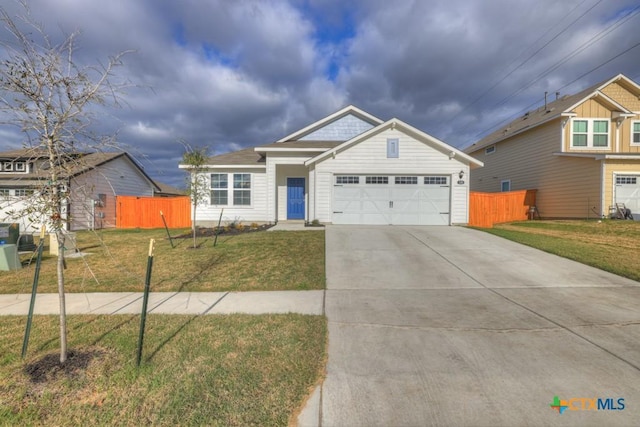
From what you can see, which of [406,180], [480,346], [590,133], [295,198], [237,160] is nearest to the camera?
[480,346]

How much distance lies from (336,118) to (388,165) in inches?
223

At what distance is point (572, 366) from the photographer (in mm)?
3189

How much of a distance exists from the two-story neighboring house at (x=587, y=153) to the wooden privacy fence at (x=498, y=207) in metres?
0.87

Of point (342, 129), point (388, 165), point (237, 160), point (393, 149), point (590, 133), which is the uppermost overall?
point (342, 129)

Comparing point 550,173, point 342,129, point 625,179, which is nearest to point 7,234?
point 342,129

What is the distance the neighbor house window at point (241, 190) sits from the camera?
16297 millimetres

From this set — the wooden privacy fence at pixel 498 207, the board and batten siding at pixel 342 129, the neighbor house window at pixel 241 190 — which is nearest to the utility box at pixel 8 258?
the neighbor house window at pixel 241 190

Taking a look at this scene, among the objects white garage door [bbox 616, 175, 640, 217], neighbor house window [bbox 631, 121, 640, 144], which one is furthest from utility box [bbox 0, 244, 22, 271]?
neighbor house window [bbox 631, 121, 640, 144]

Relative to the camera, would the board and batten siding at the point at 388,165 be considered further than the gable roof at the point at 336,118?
No

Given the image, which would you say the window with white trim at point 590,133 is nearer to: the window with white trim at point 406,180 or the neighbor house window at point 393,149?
the window with white trim at point 406,180

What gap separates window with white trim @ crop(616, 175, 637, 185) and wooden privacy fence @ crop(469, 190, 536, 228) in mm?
3987

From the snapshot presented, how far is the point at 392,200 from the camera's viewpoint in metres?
14.5

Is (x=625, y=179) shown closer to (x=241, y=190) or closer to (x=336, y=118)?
(x=336, y=118)

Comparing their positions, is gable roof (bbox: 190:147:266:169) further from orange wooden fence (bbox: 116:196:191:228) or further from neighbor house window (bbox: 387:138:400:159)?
neighbor house window (bbox: 387:138:400:159)
